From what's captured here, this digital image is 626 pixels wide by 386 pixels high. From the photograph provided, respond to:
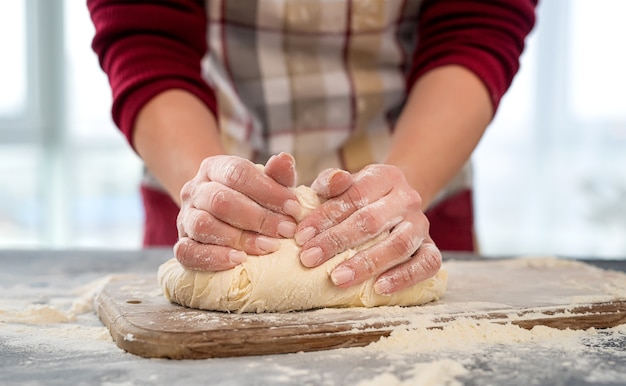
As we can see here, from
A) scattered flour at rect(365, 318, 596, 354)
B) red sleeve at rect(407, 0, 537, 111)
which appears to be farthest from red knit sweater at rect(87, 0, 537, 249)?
scattered flour at rect(365, 318, 596, 354)

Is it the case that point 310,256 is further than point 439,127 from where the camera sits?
No

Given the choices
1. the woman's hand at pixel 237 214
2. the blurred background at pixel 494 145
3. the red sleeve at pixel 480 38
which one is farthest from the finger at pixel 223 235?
the blurred background at pixel 494 145

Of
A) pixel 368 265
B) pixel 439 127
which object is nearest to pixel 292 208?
pixel 368 265

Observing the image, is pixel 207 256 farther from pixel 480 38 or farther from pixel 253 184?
pixel 480 38

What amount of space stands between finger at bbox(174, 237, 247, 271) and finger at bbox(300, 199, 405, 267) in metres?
0.11

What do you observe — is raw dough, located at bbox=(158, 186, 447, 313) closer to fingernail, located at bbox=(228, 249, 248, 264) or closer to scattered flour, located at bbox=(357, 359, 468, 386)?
fingernail, located at bbox=(228, 249, 248, 264)

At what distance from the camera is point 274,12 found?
165 cm

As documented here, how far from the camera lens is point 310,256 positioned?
3.49ft

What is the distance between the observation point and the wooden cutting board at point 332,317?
90 centimetres

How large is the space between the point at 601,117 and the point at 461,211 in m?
2.29

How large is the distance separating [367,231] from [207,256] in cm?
26

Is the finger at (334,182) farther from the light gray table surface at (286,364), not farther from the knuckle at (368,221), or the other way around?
the light gray table surface at (286,364)

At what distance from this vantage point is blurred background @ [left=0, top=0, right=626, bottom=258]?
12.3ft

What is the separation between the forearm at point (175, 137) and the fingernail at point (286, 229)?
0.92ft
